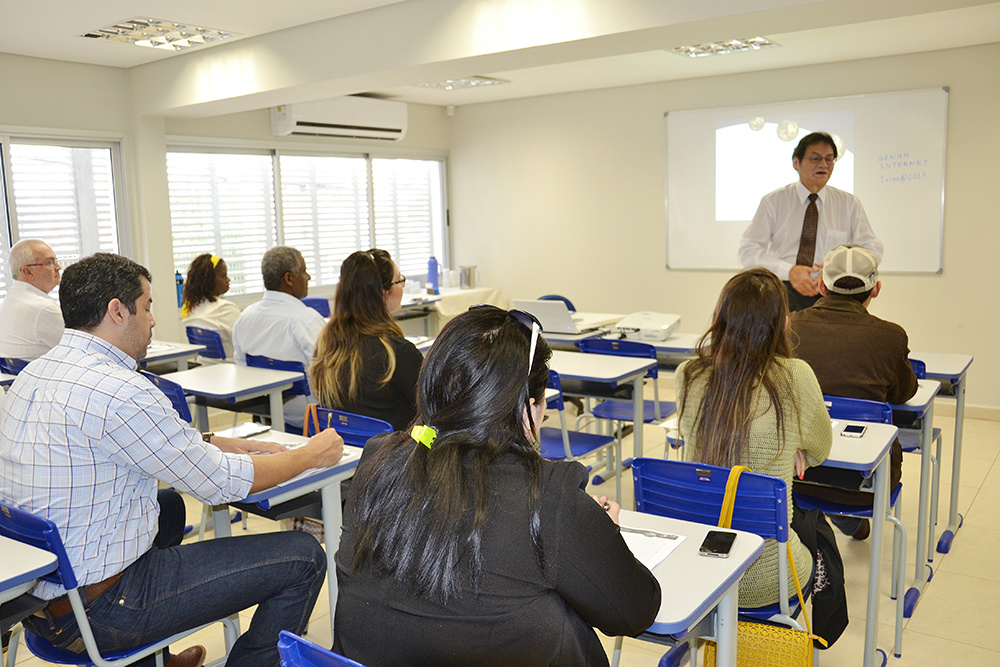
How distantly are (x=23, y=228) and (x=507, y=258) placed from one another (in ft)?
13.5

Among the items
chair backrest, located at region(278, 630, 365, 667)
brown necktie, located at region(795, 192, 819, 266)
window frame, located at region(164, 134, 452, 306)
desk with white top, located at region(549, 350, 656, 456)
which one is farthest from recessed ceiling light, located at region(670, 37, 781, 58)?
chair backrest, located at region(278, 630, 365, 667)

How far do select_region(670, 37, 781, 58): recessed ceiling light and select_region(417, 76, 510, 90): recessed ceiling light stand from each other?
63.1 inches

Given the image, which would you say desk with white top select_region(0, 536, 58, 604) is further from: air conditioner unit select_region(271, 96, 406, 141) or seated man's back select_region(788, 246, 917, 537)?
air conditioner unit select_region(271, 96, 406, 141)

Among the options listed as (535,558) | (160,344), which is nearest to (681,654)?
(535,558)

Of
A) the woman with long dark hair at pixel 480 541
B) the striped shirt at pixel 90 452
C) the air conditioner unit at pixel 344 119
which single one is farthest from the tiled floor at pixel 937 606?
the air conditioner unit at pixel 344 119

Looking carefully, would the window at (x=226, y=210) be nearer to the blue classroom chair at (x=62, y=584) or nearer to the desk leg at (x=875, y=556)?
the blue classroom chair at (x=62, y=584)

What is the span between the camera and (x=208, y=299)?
493 cm

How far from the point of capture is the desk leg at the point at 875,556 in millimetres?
2441

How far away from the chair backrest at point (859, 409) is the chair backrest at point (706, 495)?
0.91 meters

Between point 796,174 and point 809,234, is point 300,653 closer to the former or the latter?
point 809,234

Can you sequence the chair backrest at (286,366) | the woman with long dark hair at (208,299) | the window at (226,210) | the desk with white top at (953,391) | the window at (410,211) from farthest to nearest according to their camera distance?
the window at (410,211), the window at (226,210), the woman with long dark hair at (208,299), the chair backrest at (286,366), the desk with white top at (953,391)

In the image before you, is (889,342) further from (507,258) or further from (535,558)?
(507,258)

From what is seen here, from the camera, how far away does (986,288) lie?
5.63 metres

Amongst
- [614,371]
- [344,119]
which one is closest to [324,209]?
[344,119]
